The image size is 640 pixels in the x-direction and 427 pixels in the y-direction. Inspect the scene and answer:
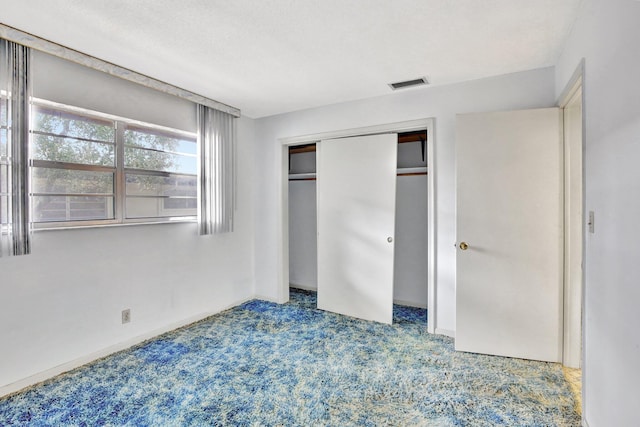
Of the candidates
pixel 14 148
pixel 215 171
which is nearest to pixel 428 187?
pixel 215 171

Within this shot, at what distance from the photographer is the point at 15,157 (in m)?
2.06

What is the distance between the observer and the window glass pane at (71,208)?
2.25 metres

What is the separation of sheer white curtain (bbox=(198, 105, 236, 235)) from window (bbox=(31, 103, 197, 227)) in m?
0.11

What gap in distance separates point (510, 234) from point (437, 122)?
1211 millimetres

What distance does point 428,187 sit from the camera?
120 inches

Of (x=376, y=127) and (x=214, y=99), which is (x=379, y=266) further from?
(x=214, y=99)

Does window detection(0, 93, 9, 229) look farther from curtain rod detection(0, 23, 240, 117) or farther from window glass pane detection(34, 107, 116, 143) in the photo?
curtain rod detection(0, 23, 240, 117)

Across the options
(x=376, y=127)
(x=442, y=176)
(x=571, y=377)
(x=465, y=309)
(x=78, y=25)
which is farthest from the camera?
(x=376, y=127)

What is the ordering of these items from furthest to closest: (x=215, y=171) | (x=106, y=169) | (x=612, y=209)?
(x=215, y=171), (x=106, y=169), (x=612, y=209)

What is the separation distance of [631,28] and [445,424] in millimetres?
2075

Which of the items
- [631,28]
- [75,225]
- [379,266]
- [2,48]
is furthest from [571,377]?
[2,48]

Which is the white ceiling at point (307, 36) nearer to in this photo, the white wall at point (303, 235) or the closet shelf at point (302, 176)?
the closet shelf at point (302, 176)

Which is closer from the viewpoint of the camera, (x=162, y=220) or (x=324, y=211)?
(x=162, y=220)

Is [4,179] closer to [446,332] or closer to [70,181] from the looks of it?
[70,181]
